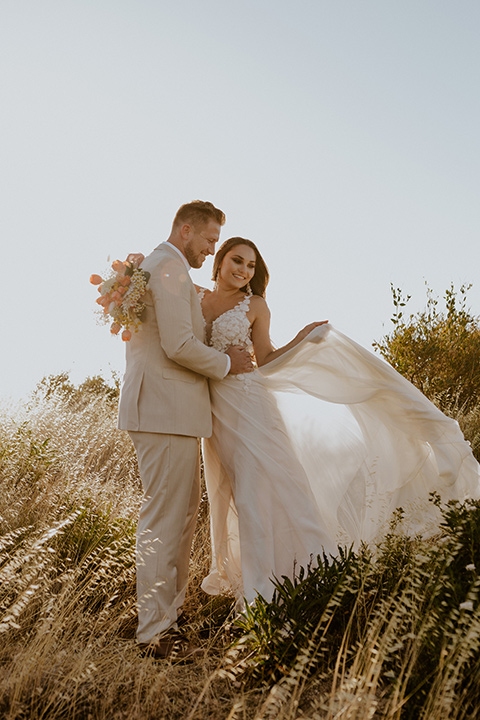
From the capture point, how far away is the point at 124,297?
3922 mm

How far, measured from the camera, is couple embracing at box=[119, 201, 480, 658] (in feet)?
13.0

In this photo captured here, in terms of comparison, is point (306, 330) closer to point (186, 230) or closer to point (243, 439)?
point (243, 439)

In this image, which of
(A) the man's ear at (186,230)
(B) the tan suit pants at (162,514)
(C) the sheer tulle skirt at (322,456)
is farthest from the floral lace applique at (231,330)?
(B) the tan suit pants at (162,514)

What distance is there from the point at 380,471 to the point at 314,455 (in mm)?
561

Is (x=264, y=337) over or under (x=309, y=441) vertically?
over

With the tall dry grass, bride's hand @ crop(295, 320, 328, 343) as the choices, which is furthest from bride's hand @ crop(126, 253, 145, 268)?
the tall dry grass

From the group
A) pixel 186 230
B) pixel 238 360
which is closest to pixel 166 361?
pixel 238 360

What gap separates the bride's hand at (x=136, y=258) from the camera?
162 inches

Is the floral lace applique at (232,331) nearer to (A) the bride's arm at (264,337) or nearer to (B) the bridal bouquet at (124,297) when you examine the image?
(A) the bride's arm at (264,337)

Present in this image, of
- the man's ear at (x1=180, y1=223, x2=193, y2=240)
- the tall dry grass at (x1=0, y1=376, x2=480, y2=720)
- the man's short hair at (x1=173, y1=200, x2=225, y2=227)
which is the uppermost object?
the man's short hair at (x1=173, y1=200, x2=225, y2=227)

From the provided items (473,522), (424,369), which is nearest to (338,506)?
(473,522)

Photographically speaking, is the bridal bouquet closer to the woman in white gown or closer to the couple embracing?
the couple embracing

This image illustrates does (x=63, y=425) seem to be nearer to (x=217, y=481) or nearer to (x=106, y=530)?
(x=106, y=530)

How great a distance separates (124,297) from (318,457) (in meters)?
2.01
